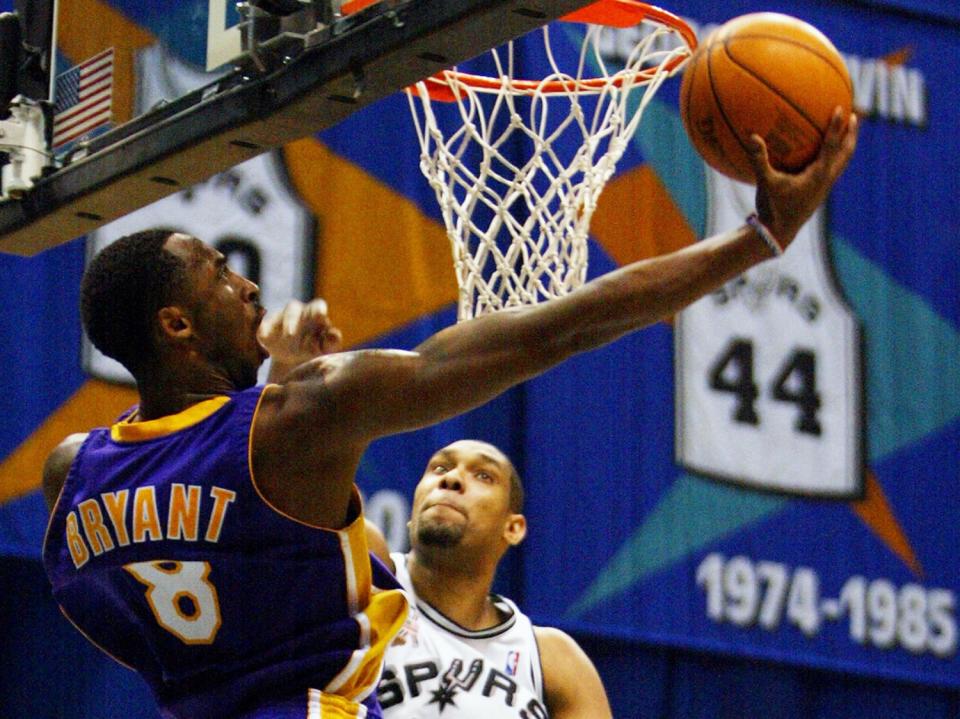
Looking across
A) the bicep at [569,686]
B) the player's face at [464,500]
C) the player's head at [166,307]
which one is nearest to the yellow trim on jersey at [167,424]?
→ the player's head at [166,307]

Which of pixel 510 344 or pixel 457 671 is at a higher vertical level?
pixel 510 344

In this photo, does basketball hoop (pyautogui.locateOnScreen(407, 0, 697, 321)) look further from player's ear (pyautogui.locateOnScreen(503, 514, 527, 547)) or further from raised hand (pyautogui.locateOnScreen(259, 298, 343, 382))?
raised hand (pyautogui.locateOnScreen(259, 298, 343, 382))

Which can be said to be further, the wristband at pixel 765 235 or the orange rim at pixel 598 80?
the orange rim at pixel 598 80

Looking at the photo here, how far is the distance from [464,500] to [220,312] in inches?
84.6

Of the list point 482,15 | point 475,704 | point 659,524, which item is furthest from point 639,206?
point 482,15

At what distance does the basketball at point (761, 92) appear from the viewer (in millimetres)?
2988

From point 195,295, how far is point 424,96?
2.13 metres

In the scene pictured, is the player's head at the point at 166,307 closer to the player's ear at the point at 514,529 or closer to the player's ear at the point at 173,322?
the player's ear at the point at 173,322

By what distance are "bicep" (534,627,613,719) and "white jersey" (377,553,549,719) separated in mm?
47

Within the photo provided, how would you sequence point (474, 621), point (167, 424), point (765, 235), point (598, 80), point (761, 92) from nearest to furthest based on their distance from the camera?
point (765, 235) < point (167, 424) < point (761, 92) < point (474, 621) < point (598, 80)

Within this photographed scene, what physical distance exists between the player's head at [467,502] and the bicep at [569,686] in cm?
37

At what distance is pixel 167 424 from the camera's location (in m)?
3.00

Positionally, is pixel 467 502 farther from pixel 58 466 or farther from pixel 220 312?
pixel 220 312

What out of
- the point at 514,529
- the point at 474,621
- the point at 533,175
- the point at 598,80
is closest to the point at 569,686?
the point at 474,621
